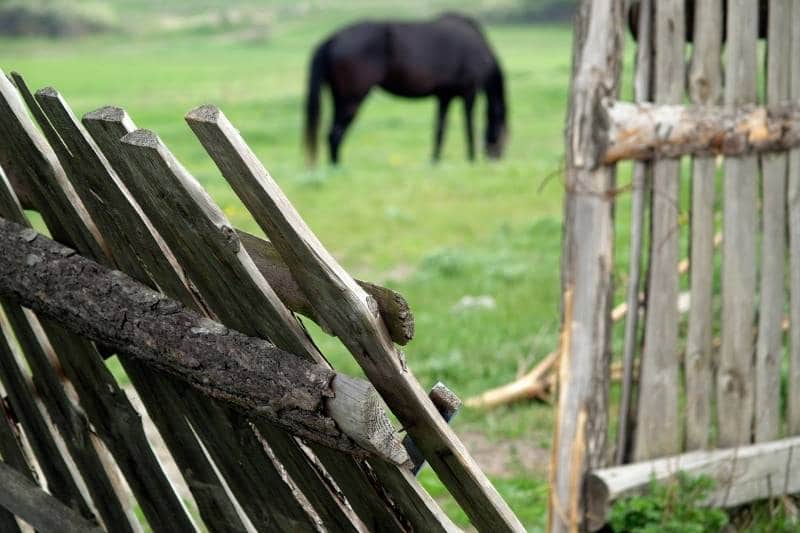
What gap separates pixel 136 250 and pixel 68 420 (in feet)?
1.88

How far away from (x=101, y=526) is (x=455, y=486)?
92 cm

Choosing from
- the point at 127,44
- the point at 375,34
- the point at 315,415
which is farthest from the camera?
the point at 127,44

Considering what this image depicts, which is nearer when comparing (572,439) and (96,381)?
(96,381)

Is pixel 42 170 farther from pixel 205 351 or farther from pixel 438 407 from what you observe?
pixel 438 407

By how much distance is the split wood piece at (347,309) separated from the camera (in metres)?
1.63

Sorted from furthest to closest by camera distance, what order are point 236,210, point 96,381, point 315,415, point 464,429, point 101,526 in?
point 236,210
point 464,429
point 101,526
point 96,381
point 315,415

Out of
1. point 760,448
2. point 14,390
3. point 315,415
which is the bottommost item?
point 760,448

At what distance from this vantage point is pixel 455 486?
1.82 m

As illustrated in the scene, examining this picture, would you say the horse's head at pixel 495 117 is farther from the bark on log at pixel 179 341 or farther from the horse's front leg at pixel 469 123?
the bark on log at pixel 179 341

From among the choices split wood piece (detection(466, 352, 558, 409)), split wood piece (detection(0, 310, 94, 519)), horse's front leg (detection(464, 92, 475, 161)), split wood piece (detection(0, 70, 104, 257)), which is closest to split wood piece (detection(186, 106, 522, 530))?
split wood piece (detection(0, 70, 104, 257))

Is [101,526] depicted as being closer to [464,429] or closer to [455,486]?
[455,486]

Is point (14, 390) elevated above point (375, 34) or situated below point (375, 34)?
above

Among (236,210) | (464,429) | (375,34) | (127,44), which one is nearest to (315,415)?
(464,429)

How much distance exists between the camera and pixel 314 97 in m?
14.7
